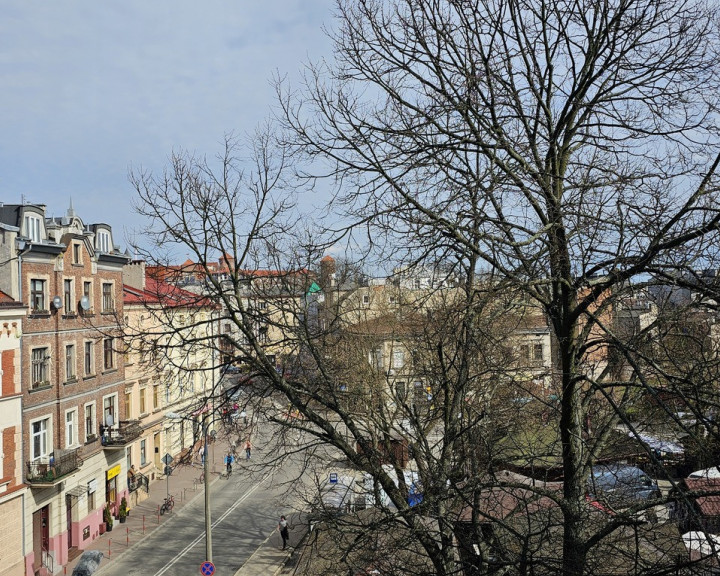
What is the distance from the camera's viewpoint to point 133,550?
2419 centimetres

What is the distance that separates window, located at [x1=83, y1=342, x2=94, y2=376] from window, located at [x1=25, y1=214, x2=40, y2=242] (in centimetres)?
483

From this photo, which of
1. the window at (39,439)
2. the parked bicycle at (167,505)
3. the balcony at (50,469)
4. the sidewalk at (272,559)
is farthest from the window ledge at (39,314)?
the sidewalk at (272,559)

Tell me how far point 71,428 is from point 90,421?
1847 mm

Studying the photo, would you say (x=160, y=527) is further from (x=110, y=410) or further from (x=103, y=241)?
(x=103, y=241)

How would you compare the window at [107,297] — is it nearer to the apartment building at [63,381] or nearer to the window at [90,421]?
the apartment building at [63,381]

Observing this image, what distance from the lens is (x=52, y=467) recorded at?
884 inches

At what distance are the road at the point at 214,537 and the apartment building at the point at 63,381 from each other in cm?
263

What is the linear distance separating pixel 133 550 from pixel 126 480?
20.4ft

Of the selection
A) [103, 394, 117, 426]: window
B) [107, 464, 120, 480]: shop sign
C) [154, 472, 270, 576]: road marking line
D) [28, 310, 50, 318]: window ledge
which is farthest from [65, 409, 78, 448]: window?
[154, 472, 270, 576]: road marking line

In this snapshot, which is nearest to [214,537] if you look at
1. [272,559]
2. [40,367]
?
[272,559]

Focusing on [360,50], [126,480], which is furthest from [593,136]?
[126,480]

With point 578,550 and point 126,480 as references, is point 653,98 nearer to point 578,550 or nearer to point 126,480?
point 578,550

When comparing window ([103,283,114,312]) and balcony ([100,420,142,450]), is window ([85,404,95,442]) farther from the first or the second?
window ([103,283,114,312])

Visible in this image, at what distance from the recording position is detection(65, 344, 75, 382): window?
2542 centimetres
